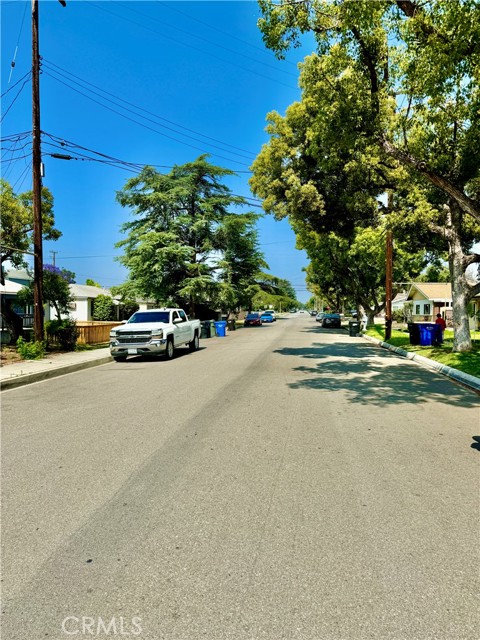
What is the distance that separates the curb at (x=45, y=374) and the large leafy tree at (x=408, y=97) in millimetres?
10059

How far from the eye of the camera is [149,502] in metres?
3.90

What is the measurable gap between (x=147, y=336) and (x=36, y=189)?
241 inches

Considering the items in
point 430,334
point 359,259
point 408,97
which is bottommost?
point 430,334

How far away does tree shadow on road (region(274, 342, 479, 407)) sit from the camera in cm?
871

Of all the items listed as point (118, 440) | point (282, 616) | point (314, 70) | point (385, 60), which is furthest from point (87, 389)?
point (385, 60)

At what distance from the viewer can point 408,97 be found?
11875 mm

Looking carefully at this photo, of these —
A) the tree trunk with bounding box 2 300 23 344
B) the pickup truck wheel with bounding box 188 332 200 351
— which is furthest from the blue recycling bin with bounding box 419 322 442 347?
the tree trunk with bounding box 2 300 23 344

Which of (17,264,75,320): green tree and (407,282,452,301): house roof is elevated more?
(407,282,452,301): house roof

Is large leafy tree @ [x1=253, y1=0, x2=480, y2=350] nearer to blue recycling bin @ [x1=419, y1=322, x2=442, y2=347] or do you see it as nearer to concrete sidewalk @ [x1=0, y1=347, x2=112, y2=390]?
blue recycling bin @ [x1=419, y1=322, x2=442, y2=347]

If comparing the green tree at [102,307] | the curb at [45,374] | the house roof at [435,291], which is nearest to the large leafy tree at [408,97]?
the curb at [45,374]

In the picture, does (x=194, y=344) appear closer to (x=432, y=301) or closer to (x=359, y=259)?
(x=359, y=259)

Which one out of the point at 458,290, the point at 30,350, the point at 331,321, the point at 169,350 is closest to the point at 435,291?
the point at 331,321

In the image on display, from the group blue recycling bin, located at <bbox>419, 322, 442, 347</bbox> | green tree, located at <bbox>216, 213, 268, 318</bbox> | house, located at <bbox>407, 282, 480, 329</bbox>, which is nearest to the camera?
blue recycling bin, located at <bbox>419, 322, 442, 347</bbox>

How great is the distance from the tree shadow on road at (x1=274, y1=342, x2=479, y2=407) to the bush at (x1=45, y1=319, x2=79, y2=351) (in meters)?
9.47
